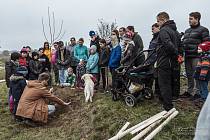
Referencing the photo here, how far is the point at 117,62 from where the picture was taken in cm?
955

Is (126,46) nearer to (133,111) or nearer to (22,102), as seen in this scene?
(133,111)

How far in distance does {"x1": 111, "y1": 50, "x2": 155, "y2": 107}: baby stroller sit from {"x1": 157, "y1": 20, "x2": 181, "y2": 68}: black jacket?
1.81 feet

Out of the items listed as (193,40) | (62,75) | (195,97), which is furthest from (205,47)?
(62,75)

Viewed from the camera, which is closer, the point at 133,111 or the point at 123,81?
the point at 133,111

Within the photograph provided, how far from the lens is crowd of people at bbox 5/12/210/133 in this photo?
734 cm

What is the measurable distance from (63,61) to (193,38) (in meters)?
4.91

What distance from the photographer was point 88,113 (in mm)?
8852

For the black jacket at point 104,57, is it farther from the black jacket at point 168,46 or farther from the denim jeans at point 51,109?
the black jacket at point 168,46

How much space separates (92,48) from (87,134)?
344cm

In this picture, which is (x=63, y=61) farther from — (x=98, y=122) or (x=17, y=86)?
(x=98, y=122)

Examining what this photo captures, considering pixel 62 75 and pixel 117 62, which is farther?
pixel 62 75

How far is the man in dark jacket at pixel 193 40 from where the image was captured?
26.6ft

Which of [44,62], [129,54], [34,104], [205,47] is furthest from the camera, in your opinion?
[44,62]

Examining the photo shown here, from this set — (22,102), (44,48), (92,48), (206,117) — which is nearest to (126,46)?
(92,48)
